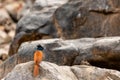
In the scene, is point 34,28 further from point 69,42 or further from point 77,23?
point 69,42

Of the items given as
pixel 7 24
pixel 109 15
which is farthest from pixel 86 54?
pixel 7 24

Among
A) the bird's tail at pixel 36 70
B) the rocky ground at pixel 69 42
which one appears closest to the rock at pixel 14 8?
the rocky ground at pixel 69 42

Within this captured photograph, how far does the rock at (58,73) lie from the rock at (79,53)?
11.8 feet

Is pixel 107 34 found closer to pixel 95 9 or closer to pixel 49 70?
pixel 95 9

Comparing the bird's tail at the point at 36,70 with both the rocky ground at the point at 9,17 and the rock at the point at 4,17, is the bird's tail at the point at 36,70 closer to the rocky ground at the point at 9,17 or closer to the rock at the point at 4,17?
the rocky ground at the point at 9,17

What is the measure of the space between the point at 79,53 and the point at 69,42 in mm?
1712

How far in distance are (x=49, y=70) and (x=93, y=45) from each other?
683 cm

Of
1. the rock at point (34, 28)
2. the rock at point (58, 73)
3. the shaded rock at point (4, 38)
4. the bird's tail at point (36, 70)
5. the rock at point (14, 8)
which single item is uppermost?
the bird's tail at point (36, 70)

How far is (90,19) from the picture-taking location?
2739cm

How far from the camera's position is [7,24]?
5438cm

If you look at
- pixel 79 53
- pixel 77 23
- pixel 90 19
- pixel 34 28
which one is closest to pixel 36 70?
pixel 79 53

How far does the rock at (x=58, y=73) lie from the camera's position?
14961mm

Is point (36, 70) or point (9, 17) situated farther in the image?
point (9, 17)

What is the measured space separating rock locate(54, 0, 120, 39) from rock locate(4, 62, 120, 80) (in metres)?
9.50
